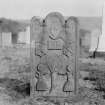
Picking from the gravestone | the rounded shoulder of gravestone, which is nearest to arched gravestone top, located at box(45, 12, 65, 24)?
the gravestone

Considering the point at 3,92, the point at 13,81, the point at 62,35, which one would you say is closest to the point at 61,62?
the point at 62,35

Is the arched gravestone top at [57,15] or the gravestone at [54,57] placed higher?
the arched gravestone top at [57,15]

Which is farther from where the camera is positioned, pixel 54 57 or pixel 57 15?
pixel 54 57

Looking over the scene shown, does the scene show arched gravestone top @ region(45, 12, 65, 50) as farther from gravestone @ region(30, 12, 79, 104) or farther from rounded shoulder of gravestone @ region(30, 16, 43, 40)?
rounded shoulder of gravestone @ region(30, 16, 43, 40)

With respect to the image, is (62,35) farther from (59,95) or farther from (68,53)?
(59,95)

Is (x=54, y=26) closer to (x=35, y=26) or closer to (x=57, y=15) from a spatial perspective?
(x=57, y=15)

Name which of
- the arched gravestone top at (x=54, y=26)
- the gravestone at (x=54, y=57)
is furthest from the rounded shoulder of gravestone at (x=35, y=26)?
the arched gravestone top at (x=54, y=26)

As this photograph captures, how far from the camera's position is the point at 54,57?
216 inches

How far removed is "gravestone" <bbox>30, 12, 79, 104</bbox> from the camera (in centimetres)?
537

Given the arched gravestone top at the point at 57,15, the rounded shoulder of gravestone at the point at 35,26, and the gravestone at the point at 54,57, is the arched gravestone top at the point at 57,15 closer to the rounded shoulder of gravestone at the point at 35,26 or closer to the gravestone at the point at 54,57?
the gravestone at the point at 54,57

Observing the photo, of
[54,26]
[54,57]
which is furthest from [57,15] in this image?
[54,57]

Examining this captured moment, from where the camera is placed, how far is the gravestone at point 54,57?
5371mm

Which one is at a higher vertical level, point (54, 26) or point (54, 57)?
point (54, 26)

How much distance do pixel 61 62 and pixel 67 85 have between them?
0.53 metres
